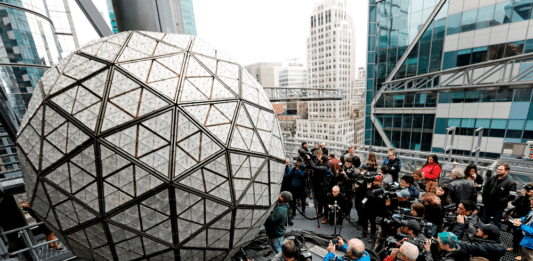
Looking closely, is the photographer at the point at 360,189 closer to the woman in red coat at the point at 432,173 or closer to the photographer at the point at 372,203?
the photographer at the point at 372,203

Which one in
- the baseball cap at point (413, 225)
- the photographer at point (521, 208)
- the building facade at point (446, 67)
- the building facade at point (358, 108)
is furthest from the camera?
the building facade at point (358, 108)

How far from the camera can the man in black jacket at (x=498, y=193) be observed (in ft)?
16.6

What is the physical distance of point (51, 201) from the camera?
1.53 m

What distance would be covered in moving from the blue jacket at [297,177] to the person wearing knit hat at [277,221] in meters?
1.71

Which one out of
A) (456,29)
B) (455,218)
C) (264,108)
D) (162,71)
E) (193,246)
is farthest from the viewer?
(456,29)

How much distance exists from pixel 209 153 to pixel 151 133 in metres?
0.38

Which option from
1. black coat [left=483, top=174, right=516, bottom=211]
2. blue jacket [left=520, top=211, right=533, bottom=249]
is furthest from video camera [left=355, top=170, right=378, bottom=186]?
black coat [left=483, top=174, right=516, bottom=211]

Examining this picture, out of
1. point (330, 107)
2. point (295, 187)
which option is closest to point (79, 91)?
point (295, 187)

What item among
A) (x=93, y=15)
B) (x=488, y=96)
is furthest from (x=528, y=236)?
(x=488, y=96)

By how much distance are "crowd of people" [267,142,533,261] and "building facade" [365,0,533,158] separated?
7.50 meters

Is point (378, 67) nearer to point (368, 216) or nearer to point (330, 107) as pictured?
point (368, 216)

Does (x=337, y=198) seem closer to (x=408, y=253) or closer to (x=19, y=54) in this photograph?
(x=408, y=253)

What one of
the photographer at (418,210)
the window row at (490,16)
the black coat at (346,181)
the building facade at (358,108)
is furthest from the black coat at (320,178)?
the building facade at (358,108)

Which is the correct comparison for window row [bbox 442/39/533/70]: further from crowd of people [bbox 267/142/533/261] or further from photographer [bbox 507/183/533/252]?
photographer [bbox 507/183/533/252]
